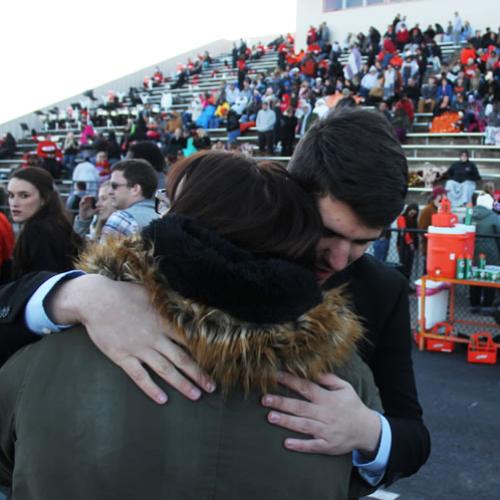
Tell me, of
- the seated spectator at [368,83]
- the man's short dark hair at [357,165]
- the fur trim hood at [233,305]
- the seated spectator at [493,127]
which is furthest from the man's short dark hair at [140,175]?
the seated spectator at [368,83]

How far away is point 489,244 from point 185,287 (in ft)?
20.7

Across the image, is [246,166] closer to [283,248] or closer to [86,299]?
[283,248]

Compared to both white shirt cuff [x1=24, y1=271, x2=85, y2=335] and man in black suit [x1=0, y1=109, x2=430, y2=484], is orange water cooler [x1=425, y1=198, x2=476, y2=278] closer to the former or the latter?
man in black suit [x1=0, y1=109, x2=430, y2=484]

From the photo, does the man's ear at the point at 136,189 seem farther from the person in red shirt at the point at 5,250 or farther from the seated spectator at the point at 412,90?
the seated spectator at the point at 412,90

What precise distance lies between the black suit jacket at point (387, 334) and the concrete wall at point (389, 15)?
24.6 m

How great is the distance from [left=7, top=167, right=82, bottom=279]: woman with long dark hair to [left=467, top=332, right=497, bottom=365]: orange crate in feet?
13.0

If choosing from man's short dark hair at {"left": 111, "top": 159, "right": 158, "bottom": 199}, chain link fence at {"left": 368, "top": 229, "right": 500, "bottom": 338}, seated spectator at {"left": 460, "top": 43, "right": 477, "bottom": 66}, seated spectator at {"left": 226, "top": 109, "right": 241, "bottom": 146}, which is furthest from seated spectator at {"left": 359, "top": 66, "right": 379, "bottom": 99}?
man's short dark hair at {"left": 111, "top": 159, "right": 158, "bottom": 199}

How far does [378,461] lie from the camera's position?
1.21 metres

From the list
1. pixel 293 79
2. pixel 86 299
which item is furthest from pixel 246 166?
pixel 293 79

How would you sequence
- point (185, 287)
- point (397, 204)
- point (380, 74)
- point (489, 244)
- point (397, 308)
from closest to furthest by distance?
point (185, 287), point (397, 204), point (397, 308), point (489, 244), point (380, 74)

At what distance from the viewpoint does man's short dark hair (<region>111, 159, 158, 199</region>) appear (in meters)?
4.16

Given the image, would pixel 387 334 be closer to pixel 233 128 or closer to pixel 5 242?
pixel 5 242

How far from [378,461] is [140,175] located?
3.27 metres

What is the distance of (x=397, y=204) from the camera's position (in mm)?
1317
